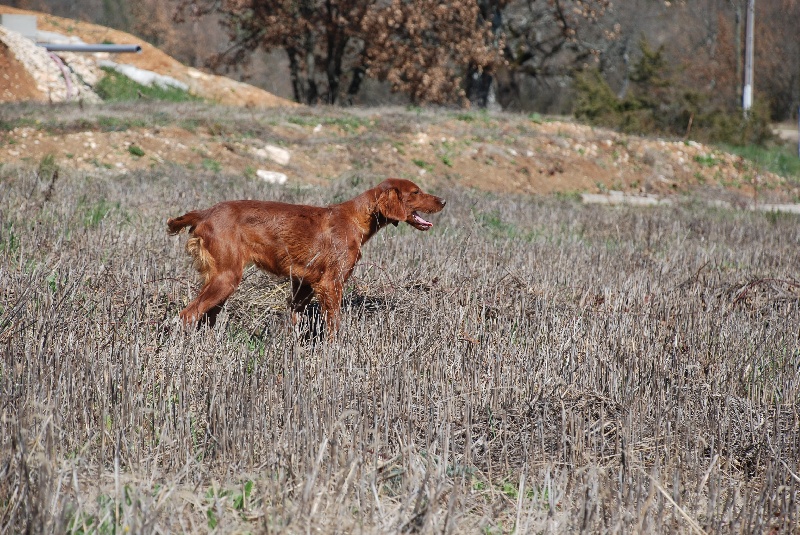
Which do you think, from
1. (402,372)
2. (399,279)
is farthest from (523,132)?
(402,372)

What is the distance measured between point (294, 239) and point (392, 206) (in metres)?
0.66

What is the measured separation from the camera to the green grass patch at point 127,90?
21484 mm

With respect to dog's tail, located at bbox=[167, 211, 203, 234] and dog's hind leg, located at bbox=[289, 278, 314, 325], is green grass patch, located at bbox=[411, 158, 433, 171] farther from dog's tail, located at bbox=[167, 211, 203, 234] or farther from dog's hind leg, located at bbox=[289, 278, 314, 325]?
dog's tail, located at bbox=[167, 211, 203, 234]

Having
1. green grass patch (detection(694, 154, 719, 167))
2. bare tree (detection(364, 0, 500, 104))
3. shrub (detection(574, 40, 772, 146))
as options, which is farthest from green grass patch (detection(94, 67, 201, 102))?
green grass patch (detection(694, 154, 719, 167))

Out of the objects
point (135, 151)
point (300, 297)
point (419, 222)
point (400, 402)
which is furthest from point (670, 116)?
point (400, 402)

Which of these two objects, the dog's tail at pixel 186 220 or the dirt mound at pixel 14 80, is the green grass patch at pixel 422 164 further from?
the dirt mound at pixel 14 80

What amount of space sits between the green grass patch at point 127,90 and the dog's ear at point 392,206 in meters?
17.6

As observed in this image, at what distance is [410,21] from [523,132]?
5.34 metres

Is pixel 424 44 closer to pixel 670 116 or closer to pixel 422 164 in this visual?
pixel 670 116

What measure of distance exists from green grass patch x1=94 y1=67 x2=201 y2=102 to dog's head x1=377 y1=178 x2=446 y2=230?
17496 mm

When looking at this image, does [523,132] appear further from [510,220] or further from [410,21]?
[510,220]

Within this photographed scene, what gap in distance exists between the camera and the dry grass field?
8.49 feet

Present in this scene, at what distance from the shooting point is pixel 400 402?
11.4 feet

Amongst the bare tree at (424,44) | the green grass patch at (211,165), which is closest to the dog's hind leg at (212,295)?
the green grass patch at (211,165)
